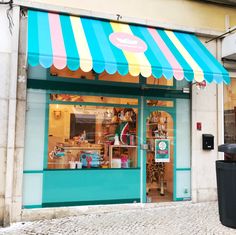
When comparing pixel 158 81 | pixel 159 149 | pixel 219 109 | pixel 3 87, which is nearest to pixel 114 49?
pixel 158 81

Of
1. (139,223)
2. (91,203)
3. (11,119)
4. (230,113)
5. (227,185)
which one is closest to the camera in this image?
(227,185)

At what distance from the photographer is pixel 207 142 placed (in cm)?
687

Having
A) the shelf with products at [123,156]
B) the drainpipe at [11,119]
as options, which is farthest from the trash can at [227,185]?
the drainpipe at [11,119]

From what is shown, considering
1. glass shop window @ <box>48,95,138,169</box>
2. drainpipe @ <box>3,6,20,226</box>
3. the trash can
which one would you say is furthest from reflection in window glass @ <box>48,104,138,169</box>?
the trash can

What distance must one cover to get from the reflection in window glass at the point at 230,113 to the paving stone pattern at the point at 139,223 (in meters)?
1.96

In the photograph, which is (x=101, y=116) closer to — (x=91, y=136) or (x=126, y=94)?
(x=91, y=136)

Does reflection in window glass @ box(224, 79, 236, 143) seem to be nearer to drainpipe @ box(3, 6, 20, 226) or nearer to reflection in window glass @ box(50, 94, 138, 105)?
reflection in window glass @ box(50, 94, 138, 105)

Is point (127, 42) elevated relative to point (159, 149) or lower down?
elevated

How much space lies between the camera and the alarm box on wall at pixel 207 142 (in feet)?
22.5

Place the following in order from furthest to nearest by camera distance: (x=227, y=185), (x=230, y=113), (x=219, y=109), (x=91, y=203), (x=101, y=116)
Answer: (x=230, y=113)
(x=219, y=109)
(x=101, y=116)
(x=91, y=203)
(x=227, y=185)

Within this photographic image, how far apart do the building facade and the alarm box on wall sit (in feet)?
0.31

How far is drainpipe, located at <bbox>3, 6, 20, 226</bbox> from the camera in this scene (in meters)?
5.43

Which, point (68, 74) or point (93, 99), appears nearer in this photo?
point (68, 74)

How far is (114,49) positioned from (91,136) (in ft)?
6.44
